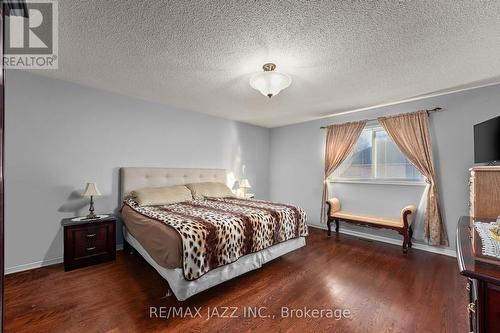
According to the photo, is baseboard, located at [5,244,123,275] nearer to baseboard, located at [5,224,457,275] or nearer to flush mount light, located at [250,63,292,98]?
baseboard, located at [5,224,457,275]

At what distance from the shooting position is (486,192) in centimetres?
209

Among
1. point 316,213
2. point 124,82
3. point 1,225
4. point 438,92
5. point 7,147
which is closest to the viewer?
point 1,225

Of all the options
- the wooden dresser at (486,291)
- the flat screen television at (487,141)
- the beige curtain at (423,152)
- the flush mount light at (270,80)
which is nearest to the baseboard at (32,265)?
the flush mount light at (270,80)

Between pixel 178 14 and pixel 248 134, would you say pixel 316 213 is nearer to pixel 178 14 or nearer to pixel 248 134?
pixel 248 134

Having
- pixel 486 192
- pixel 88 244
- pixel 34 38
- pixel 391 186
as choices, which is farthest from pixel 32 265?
pixel 391 186

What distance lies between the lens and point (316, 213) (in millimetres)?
4590

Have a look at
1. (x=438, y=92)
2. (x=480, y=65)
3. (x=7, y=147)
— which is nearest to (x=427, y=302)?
(x=480, y=65)

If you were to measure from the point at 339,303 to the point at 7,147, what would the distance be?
3.88 meters

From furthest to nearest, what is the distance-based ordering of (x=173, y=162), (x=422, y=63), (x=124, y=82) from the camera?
(x=173, y=162), (x=124, y=82), (x=422, y=63)

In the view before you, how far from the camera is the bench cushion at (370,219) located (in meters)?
3.20

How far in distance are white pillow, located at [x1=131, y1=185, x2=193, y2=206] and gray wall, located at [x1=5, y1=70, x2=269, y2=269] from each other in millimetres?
526

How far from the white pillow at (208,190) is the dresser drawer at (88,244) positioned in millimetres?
1258

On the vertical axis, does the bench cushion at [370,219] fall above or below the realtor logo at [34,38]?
below

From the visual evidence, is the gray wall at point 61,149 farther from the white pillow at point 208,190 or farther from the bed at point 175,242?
the white pillow at point 208,190
